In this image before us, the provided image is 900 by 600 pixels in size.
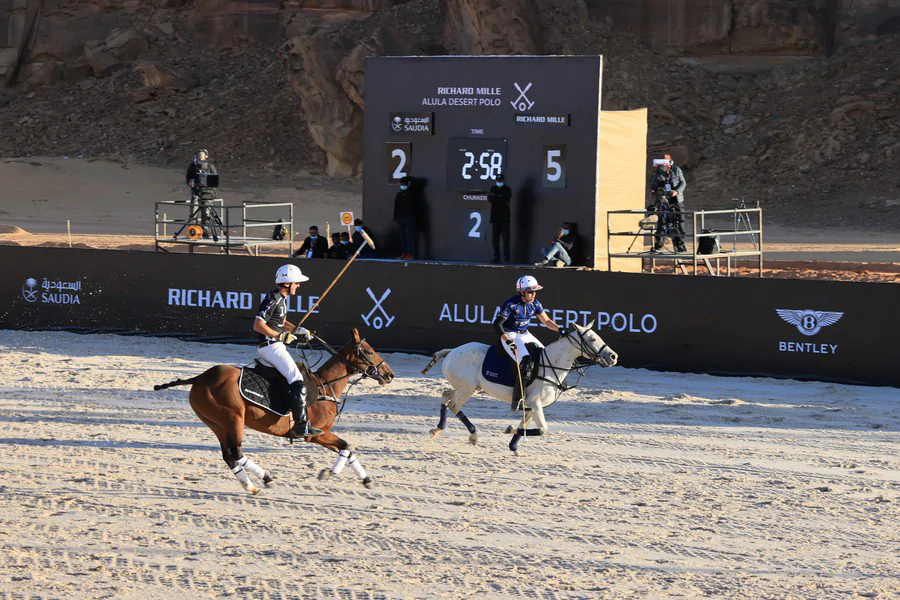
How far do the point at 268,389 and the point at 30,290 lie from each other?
13.2 m

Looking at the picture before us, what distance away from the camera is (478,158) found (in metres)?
25.4

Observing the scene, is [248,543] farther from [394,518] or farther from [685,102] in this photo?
[685,102]

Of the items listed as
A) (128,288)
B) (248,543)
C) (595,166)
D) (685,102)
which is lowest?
(248,543)

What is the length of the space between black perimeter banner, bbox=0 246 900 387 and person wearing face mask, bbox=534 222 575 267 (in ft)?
8.67

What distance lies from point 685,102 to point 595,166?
28024 mm

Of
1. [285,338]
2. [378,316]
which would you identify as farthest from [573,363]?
[378,316]

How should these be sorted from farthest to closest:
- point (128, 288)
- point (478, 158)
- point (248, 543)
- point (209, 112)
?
point (209, 112)
point (478, 158)
point (128, 288)
point (248, 543)

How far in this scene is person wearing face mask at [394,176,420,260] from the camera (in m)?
25.6

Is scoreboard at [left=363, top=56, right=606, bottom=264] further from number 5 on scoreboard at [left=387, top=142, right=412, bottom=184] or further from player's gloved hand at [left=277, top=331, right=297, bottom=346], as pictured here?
player's gloved hand at [left=277, top=331, right=297, bottom=346]

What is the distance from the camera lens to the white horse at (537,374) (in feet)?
48.2

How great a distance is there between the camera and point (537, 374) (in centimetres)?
1488

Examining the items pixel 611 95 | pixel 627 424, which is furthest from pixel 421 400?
pixel 611 95

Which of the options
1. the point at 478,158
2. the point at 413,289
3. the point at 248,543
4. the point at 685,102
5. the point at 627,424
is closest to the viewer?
the point at 248,543

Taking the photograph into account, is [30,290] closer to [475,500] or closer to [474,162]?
[474,162]
